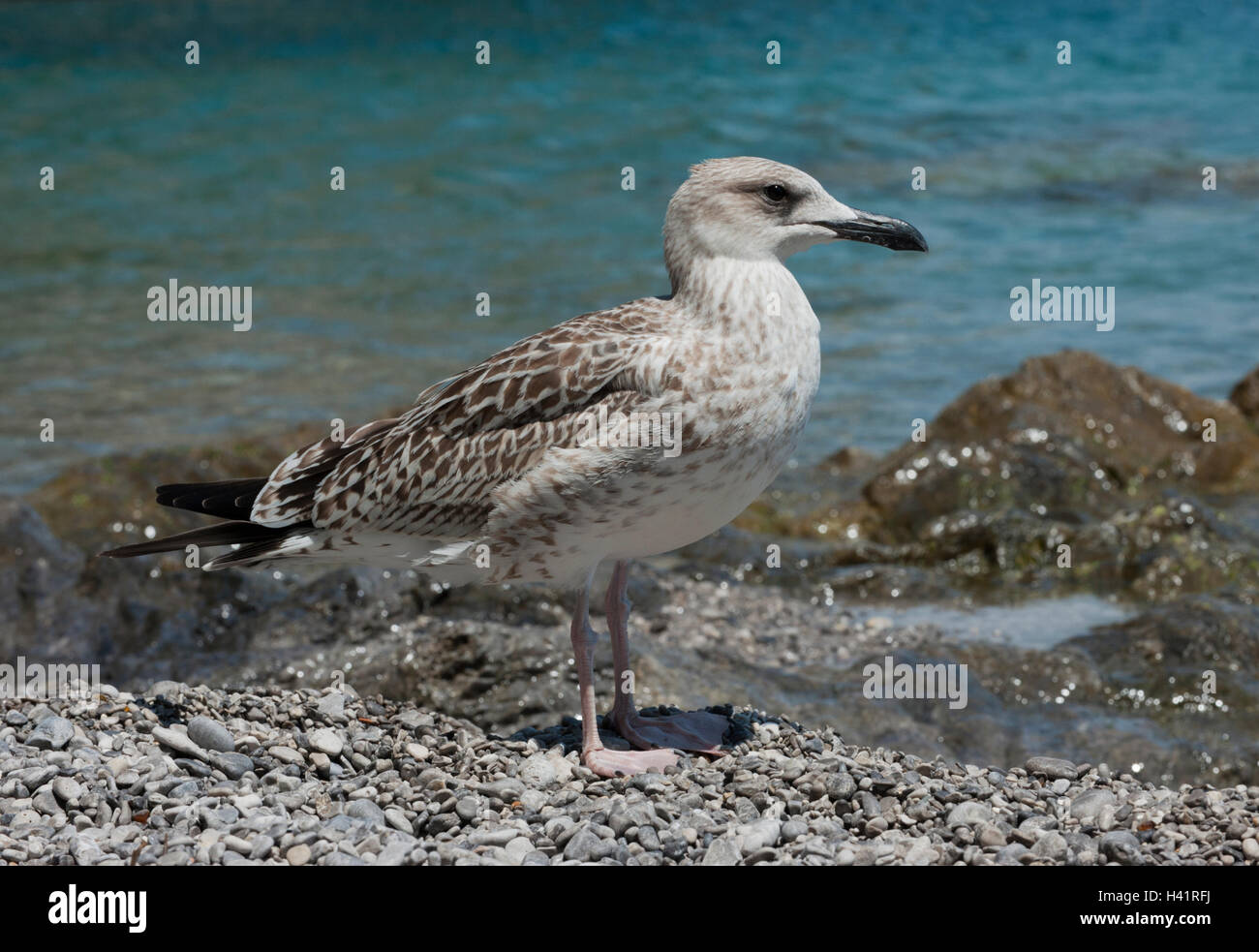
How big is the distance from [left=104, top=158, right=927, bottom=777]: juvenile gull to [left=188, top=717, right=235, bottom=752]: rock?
75cm

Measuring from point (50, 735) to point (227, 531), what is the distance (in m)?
1.08

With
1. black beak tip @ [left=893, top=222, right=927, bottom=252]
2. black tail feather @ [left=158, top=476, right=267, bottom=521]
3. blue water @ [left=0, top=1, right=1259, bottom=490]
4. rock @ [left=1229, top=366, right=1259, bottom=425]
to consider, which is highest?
blue water @ [left=0, top=1, right=1259, bottom=490]

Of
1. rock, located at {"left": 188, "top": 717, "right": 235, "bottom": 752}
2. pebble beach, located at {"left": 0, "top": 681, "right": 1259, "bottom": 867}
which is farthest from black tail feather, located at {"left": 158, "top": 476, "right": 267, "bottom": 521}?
rock, located at {"left": 188, "top": 717, "right": 235, "bottom": 752}

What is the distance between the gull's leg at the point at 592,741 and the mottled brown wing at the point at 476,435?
0.54 metres

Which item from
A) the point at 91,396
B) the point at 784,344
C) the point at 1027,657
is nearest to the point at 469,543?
the point at 784,344

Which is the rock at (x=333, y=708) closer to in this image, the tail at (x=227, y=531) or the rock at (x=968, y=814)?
the tail at (x=227, y=531)

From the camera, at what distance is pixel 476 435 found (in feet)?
18.4

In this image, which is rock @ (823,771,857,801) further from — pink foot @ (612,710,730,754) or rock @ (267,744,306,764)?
rock @ (267,744,306,764)

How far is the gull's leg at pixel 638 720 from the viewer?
5715 mm

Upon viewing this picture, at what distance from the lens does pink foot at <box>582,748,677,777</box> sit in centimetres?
537

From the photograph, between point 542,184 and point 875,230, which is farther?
point 542,184

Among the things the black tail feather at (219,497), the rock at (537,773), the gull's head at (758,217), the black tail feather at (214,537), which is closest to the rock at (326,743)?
the rock at (537,773)

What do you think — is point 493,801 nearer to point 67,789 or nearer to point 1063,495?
point 67,789

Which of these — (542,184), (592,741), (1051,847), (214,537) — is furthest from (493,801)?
(542,184)
